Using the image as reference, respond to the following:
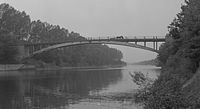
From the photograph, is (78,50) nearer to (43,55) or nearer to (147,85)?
(43,55)

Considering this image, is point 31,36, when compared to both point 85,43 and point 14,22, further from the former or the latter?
point 85,43

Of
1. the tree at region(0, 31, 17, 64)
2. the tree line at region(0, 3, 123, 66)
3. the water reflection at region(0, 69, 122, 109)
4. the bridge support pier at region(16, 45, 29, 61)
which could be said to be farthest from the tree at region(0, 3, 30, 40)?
the water reflection at region(0, 69, 122, 109)

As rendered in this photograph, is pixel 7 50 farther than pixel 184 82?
Yes

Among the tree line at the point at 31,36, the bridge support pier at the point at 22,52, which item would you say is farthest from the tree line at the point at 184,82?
the bridge support pier at the point at 22,52

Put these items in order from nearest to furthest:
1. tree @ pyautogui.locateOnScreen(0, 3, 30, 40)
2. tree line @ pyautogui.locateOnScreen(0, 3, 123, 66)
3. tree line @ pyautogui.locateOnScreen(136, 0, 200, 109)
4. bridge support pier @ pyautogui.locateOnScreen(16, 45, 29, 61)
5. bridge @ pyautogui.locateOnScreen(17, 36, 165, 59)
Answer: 1. tree line @ pyautogui.locateOnScreen(136, 0, 200, 109)
2. bridge @ pyautogui.locateOnScreen(17, 36, 165, 59)
3. tree line @ pyautogui.locateOnScreen(0, 3, 123, 66)
4. bridge support pier @ pyautogui.locateOnScreen(16, 45, 29, 61)
5. tree @ pyautogui.locateOnScreen(0, 3, 30, 40)

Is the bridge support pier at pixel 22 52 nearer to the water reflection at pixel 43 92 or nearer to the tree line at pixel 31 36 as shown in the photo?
the tree line at pixel 31 36

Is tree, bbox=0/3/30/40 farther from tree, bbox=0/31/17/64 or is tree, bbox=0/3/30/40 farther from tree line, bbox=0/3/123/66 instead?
tree, bbox=0/31/17/64

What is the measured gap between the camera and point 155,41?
217ft

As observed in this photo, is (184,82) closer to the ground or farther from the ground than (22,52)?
farther from the ground

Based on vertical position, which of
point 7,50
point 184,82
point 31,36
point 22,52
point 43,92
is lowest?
point 43,92

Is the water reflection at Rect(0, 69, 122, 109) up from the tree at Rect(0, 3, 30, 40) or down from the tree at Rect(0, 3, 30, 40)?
down

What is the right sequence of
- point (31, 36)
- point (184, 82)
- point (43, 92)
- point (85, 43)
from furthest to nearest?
point (31, 36)
point (85, 43)
point (43, 92)
point (184, 82)

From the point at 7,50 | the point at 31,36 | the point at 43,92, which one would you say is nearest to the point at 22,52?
the point at 7,50

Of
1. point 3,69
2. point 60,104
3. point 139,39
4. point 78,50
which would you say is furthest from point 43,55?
point 60,104
